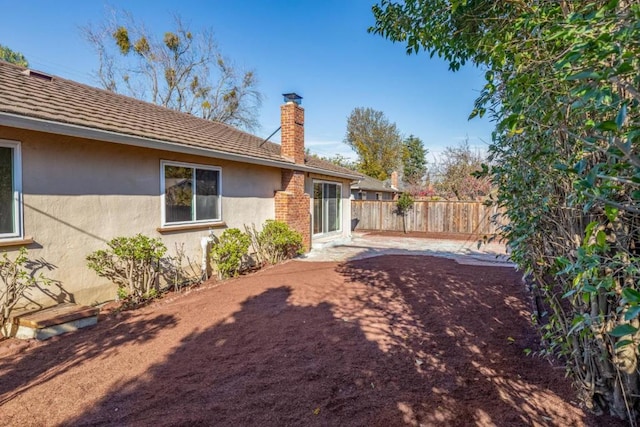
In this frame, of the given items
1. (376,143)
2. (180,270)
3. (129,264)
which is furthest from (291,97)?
(376,143)

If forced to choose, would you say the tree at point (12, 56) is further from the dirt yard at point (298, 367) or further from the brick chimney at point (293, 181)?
the dirt yard at point (298, 367)

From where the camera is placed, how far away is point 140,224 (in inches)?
255

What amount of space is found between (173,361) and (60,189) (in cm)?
333

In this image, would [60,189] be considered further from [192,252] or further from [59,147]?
[192,252]

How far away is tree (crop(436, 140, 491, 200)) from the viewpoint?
23.0m

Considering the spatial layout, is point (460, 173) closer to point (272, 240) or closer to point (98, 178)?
point (272, 240)

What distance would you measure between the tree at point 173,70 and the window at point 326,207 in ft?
51.3

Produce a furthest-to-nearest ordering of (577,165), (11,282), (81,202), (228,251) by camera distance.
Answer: (228,251), (81,202), (11,282), (577,165)

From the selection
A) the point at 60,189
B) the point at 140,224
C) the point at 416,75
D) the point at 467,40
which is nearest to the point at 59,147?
the point at 60,189

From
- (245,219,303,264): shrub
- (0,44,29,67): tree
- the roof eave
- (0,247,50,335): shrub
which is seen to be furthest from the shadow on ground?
(0,44,29,67): tree

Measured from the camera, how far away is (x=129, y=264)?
19.2 ft

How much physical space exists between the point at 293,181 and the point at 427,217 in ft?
33.1

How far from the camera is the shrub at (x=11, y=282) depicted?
4.45 metres

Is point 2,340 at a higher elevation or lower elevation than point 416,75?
lower
